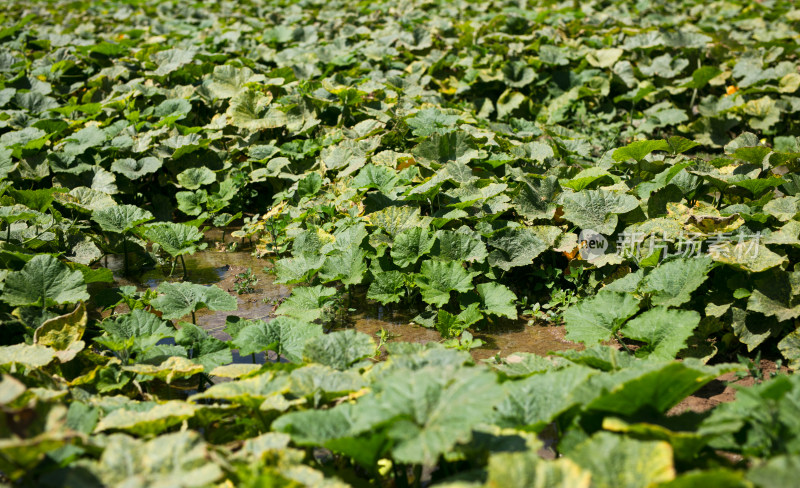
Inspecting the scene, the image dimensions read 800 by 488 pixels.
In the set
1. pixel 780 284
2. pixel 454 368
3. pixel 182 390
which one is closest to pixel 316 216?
pixel 182 390

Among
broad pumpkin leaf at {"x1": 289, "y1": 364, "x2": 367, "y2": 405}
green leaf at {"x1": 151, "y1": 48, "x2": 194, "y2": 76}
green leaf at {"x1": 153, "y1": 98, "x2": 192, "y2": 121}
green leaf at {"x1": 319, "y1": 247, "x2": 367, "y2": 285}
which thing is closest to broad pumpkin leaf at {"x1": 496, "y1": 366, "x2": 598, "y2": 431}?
broad pumpkin leaf at {"x1": 289, "y1": 364, "x2": 367, "y2": 405}

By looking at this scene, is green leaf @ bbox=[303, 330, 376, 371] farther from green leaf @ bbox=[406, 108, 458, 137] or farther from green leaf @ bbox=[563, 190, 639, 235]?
green leaf @ bbox=[406, 108, 458, 137]

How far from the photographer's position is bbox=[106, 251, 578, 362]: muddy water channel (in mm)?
3564

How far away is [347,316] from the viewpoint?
3.87 metres

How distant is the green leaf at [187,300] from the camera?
10.5 feet

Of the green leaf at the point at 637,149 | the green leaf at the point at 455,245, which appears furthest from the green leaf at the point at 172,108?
the green leaf at the point at 637,149

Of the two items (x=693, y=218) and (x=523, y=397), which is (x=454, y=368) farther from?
(x=693, y=218)

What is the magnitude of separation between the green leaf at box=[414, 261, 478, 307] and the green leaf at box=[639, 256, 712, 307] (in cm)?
93

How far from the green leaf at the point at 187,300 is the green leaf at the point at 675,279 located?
7.02 ft

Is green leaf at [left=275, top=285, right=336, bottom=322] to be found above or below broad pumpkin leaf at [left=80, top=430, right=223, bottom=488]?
below

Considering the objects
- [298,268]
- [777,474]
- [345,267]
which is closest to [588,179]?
[345,267]

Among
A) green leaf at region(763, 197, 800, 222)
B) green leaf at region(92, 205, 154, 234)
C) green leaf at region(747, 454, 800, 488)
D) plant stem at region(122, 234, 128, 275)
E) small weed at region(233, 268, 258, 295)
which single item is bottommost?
small weed at region(233, 268, 258, 295)

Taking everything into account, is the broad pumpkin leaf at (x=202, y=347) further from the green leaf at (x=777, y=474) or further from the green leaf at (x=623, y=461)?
the green leaf at (x=777, y=474)

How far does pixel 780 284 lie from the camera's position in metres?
3.18
